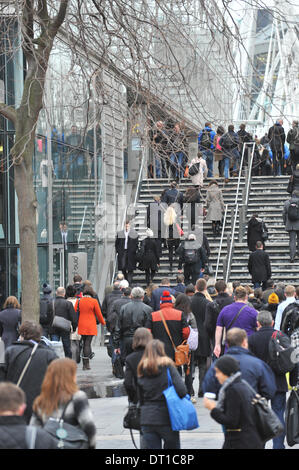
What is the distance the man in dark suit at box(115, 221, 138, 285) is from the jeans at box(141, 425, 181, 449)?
55.5ft

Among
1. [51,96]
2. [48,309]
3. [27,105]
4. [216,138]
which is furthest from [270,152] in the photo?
[27,105]

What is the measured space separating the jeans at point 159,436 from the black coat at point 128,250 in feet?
55.6

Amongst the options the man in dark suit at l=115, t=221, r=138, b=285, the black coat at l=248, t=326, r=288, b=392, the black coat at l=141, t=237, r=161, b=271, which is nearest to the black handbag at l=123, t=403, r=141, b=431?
the black coat at l=248, t=326, r=288, b=392

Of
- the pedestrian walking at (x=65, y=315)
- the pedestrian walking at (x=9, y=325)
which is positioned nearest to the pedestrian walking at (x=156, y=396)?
the pedestrian walking at (x=9, y=325)

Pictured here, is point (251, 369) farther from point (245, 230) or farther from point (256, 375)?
point (245, 230)

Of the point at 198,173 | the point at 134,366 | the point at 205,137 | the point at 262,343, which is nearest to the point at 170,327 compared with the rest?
the point at 262,343

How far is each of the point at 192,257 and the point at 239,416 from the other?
54.6 ft

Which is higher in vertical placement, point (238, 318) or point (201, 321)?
point (238, 318)

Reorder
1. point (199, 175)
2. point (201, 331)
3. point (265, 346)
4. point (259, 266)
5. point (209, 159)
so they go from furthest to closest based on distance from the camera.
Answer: point (209, 159) → point (199, 175) → point (259, 266) → point (201, 331) → point (265, 346)

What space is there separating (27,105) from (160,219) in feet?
41.0

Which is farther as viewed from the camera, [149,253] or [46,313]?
[149,253]

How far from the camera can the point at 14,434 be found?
5.26 meters
